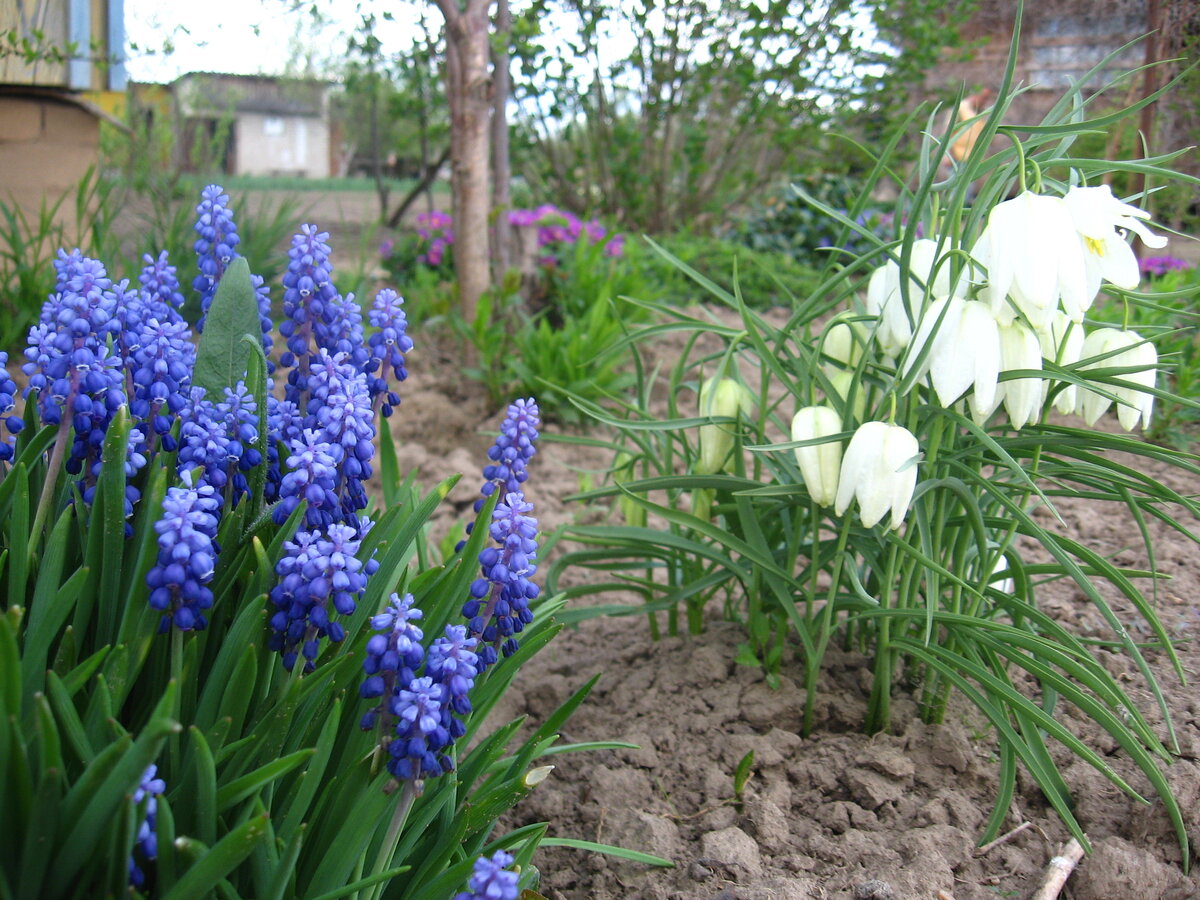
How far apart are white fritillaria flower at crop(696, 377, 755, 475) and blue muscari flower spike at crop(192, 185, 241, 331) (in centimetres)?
74

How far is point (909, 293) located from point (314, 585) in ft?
2.84

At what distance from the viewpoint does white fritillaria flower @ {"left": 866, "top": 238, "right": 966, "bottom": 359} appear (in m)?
1.34

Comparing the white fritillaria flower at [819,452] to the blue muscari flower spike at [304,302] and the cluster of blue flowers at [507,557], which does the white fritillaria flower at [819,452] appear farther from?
the blue muscari flower spike at [304,302]

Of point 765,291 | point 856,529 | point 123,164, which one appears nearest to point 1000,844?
point 856,529

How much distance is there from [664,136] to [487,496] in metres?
5.59

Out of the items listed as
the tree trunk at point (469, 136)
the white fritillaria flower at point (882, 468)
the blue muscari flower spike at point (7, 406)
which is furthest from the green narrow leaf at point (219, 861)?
the tree trunk at point (469, 136)

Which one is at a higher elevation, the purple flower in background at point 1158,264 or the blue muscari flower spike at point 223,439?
the purple flower in background at point 1158,264

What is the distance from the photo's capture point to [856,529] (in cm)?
155

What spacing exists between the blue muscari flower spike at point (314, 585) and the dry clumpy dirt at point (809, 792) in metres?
0.56

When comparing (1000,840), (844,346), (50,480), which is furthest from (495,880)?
(844,346)

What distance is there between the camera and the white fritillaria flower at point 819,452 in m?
1.37

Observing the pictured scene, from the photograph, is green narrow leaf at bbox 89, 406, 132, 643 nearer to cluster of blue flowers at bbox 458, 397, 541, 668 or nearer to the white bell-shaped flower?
cluster of blue flowers at bbox 458, 397, 541, 668

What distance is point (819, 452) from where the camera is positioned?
4.54 ft

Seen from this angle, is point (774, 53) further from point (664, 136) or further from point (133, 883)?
point (133, 883)
